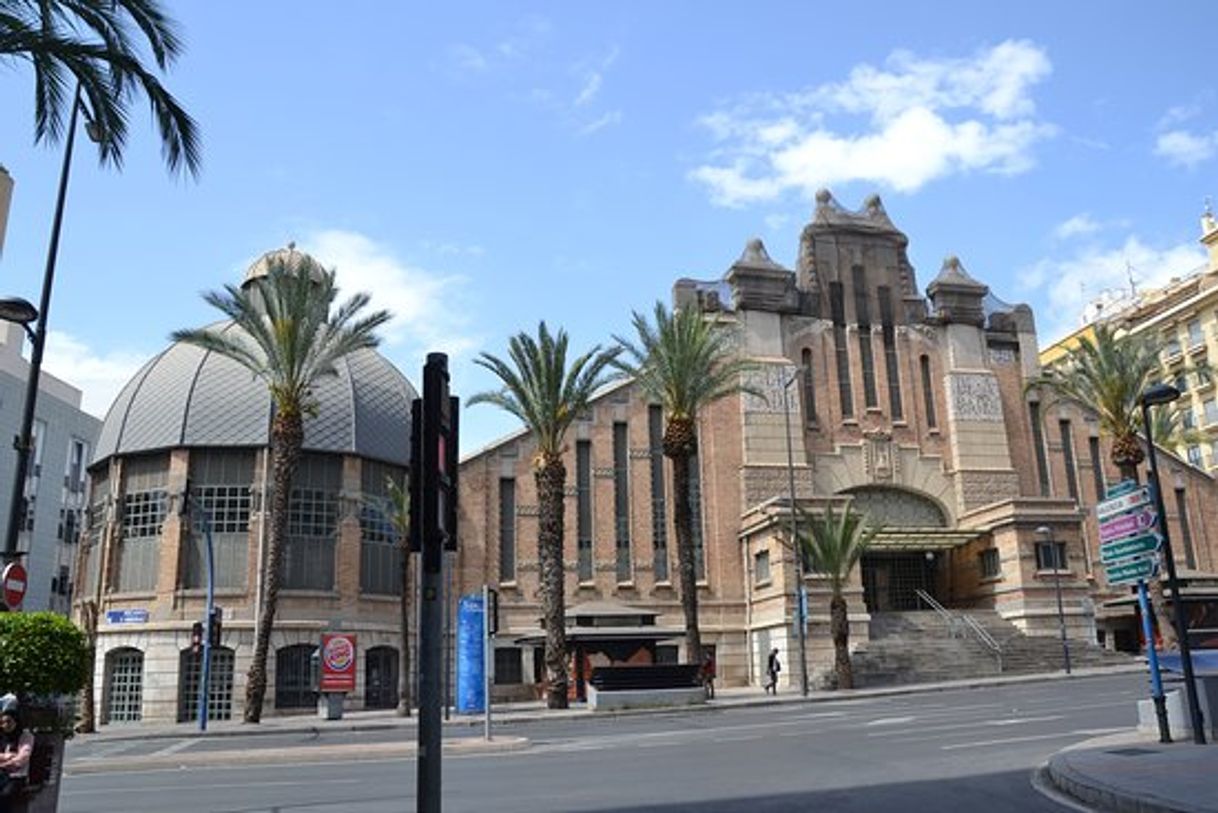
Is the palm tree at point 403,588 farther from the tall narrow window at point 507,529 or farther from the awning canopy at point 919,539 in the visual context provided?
the awning canopy at point 919,539

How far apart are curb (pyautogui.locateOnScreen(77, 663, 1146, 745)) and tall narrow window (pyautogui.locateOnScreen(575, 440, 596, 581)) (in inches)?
346

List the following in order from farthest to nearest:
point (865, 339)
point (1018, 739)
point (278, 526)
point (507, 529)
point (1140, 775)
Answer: point (865, 339) < point (507, 529) < point (278, 526) < point (1018, 739) < point (1140, 775)

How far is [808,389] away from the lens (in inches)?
1885

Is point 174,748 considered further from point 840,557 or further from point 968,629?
point 968,629

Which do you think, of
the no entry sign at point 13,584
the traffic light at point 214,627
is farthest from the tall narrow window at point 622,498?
the no entry sign at point 13,584

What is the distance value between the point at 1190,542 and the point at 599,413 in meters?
30.1

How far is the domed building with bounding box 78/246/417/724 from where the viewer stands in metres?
37.9

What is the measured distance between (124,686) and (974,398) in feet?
129

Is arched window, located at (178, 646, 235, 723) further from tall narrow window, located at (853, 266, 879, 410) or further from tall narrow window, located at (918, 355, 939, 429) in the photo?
tall narrow window, located at (918, 355, 939, 429)

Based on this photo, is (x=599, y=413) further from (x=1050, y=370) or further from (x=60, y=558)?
(x=60, y=558)

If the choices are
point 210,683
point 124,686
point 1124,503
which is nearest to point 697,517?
point 210,683

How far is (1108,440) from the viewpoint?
50781 millimetres

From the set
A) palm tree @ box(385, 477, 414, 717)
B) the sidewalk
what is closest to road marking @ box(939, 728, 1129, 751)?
the sidewalk

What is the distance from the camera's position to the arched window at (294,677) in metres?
38.2
